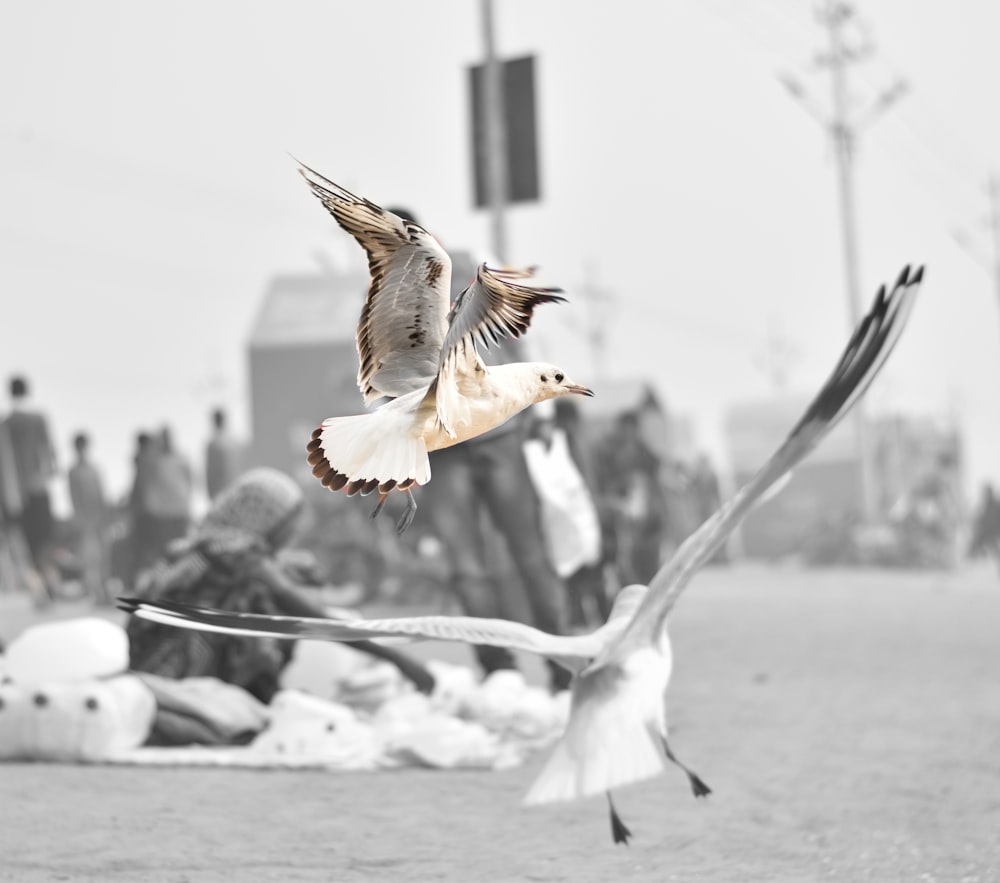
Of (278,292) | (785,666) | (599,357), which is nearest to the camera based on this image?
(785,666)

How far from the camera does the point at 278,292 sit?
23141 mm

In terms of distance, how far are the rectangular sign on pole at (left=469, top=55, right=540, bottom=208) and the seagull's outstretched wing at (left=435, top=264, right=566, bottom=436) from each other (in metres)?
2.76

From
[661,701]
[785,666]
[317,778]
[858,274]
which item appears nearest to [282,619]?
[661,701]

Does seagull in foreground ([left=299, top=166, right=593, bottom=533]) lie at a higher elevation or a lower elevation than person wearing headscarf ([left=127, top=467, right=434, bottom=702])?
higher

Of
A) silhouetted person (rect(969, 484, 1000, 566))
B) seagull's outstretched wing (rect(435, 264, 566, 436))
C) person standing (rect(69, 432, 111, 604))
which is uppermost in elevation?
seagull's outstretched wing (rect(435, 264, 566, 436))

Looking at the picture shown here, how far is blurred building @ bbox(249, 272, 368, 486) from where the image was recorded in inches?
827

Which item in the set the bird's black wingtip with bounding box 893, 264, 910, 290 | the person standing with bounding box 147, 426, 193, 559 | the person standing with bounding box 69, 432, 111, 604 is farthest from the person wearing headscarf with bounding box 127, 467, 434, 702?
the person standing with bounding box 69, 432, 111, 604

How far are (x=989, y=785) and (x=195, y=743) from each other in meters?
2.78

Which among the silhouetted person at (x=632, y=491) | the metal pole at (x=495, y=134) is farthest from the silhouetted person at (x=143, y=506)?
the metal pole at (x=495, y=134)

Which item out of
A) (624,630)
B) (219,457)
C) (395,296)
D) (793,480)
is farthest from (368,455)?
→ (793,480)

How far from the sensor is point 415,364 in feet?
8.73

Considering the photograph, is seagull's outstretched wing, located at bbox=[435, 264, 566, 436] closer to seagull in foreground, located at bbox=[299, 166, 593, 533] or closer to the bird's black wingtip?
seagull in foreground, located at bbox=[299, 166, 593, 533]

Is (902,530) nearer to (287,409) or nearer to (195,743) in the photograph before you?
(287,409)

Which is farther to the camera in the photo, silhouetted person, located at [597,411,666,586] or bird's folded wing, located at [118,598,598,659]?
silhouetted person, located at [597,411,666,586]
